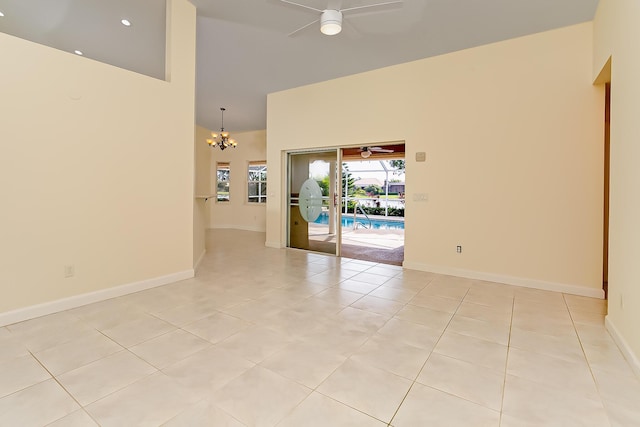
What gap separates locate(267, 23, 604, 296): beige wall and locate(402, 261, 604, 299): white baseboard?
0.01m

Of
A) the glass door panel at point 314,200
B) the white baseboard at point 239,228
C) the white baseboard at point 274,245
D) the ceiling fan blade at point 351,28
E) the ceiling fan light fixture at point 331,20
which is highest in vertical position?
the ceiling fan blade at point 351,28

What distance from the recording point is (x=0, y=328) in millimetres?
2439

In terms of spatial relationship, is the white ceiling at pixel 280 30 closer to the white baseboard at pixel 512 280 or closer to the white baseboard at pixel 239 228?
the white baseboard at pixel 512 280

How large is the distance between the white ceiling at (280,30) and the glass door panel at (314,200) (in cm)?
150

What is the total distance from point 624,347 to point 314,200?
459 centimetres

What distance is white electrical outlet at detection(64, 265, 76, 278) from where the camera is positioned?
2863mm

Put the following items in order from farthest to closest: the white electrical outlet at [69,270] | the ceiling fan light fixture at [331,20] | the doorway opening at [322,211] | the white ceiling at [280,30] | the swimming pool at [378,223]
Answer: the swimming pool at [378,223]
the doorway opening at [322,211]
the white ceiling at [280,30]
the ceiling fan light fixture at [331,20]
the white electrical outlet at [69,270]

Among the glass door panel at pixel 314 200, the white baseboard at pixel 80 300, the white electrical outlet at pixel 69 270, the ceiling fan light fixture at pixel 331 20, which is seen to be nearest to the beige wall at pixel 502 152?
the glass door panel at pixel 314 200

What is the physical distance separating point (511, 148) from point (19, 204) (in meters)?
5.20

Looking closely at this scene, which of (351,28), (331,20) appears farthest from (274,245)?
(331,20)

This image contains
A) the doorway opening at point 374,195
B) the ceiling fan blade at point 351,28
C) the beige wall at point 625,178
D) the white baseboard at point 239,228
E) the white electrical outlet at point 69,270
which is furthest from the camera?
the white baseboard at point 239,228

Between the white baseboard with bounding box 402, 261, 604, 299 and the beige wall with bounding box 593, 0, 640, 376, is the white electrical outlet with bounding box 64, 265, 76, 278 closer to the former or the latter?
the white baseboard with bounding box 402, 261, 604, 299

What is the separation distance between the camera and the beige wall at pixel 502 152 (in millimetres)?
3498

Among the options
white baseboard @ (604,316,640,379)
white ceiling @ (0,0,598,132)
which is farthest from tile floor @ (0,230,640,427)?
white ceiling @ (0,0,598,132)
